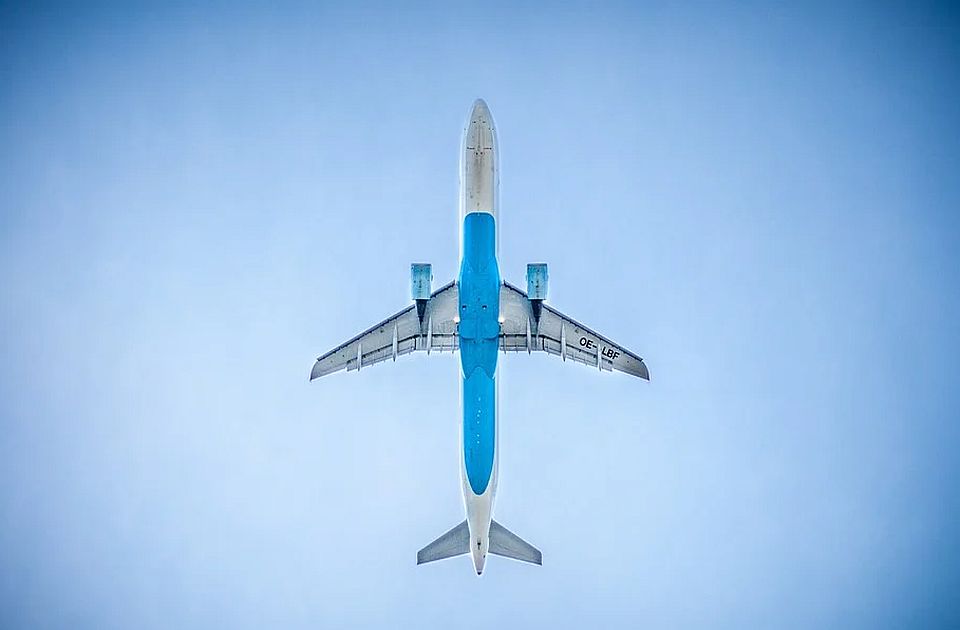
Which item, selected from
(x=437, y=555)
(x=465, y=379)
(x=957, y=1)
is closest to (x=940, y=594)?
(x=957, y=1)

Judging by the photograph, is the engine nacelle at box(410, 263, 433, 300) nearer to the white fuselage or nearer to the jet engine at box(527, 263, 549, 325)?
the white fuselage

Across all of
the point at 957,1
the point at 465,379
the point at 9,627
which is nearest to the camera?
the point at 465,379

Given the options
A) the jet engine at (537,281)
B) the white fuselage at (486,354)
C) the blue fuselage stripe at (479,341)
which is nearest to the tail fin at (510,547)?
the white fuselage at (486,354)

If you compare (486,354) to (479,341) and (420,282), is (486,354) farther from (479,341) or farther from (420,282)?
(420,282)

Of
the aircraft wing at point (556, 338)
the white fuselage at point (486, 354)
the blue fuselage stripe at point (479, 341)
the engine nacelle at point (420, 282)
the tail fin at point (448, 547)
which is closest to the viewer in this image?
the white fuselage at point (486, 354)

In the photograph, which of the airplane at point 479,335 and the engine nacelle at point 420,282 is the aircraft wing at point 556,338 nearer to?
the airplane at point 479,335

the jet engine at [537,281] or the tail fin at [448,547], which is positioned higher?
the jet engine at [537,281]

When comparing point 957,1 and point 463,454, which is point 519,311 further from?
point 957,1

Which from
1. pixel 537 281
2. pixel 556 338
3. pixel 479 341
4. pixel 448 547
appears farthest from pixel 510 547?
pixel 537 281
